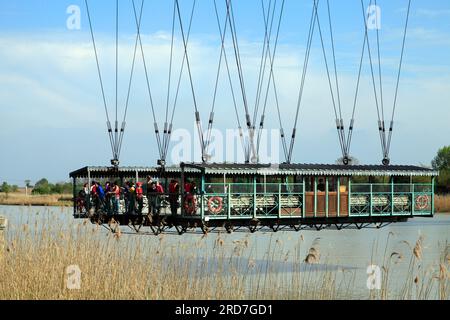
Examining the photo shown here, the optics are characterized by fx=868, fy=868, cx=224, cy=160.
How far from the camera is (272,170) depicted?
3142 centimetres

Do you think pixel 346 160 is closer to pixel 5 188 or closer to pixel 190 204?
pixel 190 204

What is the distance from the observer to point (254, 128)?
120 feet

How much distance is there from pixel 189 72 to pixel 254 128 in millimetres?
5614

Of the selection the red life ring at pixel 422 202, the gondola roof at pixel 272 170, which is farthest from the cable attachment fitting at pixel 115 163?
the red life ring at pixel 422 202

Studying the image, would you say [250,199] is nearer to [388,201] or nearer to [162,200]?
[162,200]

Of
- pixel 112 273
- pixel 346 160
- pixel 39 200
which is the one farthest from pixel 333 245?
pixel 39 200

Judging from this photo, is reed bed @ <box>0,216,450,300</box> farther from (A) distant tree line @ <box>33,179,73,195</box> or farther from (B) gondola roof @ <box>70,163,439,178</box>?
(A) distant tree line @ <box>33,179,73,195</box>

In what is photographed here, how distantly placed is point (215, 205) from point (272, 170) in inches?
105

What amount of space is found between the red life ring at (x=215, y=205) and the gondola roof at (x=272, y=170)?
0.91 meters

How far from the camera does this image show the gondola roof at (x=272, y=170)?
100 ft

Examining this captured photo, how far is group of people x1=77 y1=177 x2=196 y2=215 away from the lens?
3108 centimetres
